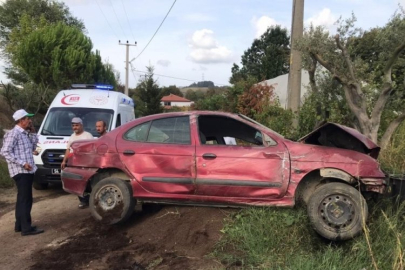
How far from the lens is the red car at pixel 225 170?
16.4 ft

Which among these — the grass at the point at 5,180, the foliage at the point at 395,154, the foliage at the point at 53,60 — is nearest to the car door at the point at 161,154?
the foliage at the point at 395,154

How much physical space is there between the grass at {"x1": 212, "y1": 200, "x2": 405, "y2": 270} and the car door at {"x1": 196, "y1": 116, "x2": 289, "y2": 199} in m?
0.30

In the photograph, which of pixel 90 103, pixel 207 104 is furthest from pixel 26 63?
pixel 90 103

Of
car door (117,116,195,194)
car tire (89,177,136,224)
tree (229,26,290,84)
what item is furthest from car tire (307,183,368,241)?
tree (229,26,290,84)

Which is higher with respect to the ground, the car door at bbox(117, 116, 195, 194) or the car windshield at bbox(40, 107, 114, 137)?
the car windshield at bbox(40, 107, 114, 137)

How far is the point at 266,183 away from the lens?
5.26 m

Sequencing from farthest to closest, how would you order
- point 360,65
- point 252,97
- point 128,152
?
point 252,97 < point 360,65 < point 128,152

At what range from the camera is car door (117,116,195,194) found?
18.2ft

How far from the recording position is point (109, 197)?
5.81 m

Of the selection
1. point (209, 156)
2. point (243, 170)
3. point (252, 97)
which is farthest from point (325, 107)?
point (252, 97)

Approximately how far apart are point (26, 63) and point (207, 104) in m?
11.2

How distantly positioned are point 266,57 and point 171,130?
125ft

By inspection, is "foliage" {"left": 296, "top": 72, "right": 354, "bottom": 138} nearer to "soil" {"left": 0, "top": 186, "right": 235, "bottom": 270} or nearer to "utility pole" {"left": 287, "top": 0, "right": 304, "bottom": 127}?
"utility pole" {"left": 287, "top": 0, "right": 304, "bottom": 127}

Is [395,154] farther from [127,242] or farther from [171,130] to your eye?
[127,242]
